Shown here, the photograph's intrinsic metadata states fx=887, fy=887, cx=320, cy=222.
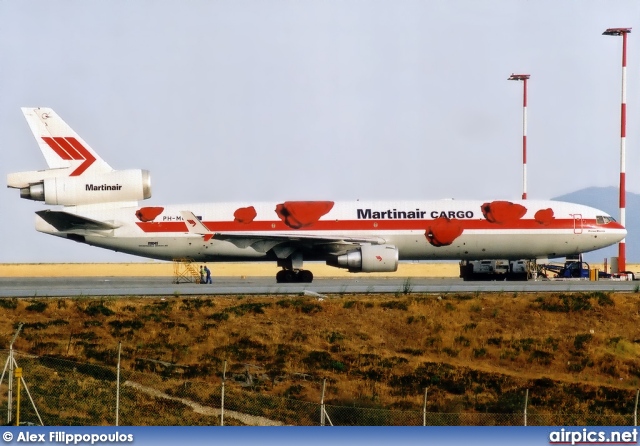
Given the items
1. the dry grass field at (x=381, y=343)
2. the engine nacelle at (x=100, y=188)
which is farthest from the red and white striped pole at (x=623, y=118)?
the engine nacelle at (x=100, y=188)

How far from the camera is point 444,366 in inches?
1400

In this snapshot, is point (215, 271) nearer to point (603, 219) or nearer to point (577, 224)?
point (577, 224)

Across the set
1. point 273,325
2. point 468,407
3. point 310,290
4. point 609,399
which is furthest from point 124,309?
point 609,399

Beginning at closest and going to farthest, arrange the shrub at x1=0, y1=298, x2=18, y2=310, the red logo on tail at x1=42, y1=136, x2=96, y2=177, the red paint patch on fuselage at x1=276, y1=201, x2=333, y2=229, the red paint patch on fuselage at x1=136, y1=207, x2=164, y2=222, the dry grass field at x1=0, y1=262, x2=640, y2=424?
1. the dry grass field at x1=0, y1=262, x2=640, y2=424
2. the shrub at x1=0, y1=298, x2=18, y2=310
3. the red paint patch on fuselage at x1=276, y1=201, x2=333, y2=229
4. the red paint patch on fuselage at x1=136, y1=207, x2=164, y2=222
5. the red logo on tail at x1=42, y1=136, x2=96, y2=177

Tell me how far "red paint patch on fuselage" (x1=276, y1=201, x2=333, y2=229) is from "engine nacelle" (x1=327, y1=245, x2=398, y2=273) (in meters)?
4.42

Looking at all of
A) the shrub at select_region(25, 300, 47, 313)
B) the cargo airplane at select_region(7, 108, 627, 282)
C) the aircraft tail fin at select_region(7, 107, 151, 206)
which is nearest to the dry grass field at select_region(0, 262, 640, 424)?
the shrub at select_region(25, 300, 47, 313)

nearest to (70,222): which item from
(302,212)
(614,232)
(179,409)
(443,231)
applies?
(302,212)

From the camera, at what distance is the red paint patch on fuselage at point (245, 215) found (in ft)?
178

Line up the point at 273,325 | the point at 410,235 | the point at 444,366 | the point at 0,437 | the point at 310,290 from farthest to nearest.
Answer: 1. the point at 410,235
2. the point at 310,290
3. the point at 273,325
4. the point at 444,366
5. the point at 0,437

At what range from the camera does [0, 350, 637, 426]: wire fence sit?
25.6 meters

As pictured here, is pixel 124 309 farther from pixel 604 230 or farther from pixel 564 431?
pixel 604 230

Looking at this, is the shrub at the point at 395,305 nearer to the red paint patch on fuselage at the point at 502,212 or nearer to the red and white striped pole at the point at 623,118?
the red paint patch on fuselage at the point at 502,212

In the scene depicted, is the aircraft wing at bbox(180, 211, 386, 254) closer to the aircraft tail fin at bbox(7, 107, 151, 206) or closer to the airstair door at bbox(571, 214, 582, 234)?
the aircraft tail fin at bbox(7, 107, 151, 206)

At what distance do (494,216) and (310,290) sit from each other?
13738 mm
